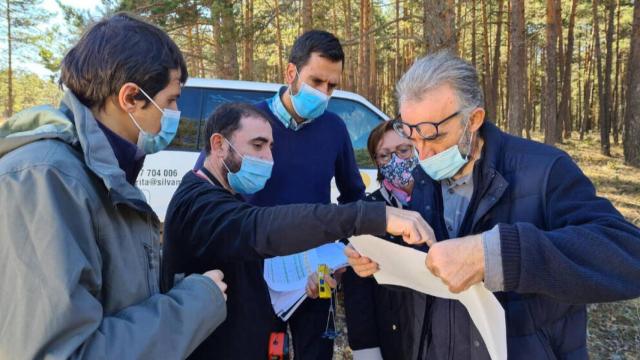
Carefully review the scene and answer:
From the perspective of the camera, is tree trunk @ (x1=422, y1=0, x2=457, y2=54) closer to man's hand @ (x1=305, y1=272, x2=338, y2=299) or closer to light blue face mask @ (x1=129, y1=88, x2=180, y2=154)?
man's hand @ (x1=305, y1=272, x2=338, y2=299)

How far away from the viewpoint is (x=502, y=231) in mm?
1312

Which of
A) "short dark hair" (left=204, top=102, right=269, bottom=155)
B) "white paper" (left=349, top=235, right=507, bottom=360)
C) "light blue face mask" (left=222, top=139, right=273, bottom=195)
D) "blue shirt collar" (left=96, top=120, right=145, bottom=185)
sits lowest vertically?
"white paper" (left=349, top=235, right=507, bottom=360)

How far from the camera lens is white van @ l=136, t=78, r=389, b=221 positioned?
534 centimetres

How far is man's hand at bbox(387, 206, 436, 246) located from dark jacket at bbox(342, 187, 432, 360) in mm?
438

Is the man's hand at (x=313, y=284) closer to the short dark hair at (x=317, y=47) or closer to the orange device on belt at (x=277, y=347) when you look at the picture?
the orange device on belt at (x=277, y=347)

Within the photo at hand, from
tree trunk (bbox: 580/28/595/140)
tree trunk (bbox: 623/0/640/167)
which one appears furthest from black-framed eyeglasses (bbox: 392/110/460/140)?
tree trunk (bbox: 580/28/595/140)

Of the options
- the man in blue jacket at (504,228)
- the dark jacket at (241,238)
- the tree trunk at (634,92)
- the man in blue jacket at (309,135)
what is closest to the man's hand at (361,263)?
the man in blue jacket at (504,228)

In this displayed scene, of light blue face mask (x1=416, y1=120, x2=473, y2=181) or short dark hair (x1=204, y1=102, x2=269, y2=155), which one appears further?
short dark hair (x1=204, y1=102, x2=269, y2=155)

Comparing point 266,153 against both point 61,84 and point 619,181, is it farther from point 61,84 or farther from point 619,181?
point 619,181

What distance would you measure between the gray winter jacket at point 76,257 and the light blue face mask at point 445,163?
984 millimetres

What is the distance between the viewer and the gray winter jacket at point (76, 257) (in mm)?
942

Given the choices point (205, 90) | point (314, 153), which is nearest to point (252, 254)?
point (314, 153)

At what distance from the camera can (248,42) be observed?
12062 mm

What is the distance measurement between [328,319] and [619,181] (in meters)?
13.1
